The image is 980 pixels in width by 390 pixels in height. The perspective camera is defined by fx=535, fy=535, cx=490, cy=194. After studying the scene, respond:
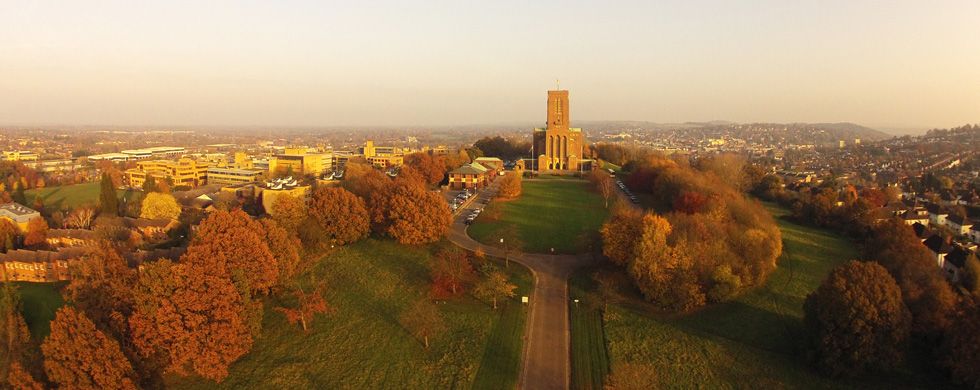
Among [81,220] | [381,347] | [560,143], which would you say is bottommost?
[381,347]

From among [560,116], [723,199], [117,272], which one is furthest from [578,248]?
[560,116]

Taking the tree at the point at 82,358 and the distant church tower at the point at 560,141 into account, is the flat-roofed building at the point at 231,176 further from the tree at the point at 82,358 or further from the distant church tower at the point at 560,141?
the tree at the point at 82,358

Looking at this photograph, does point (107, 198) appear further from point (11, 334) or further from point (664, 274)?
point (664, 274)

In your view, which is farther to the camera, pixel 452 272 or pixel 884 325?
pixel 452 272

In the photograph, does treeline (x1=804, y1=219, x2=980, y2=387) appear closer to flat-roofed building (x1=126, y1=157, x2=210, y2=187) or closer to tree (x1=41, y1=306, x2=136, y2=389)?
tree (x1=41, y1=306, x2=136, y2=389)

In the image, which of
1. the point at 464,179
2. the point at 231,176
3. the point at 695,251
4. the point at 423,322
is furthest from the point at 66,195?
the point at 695,251

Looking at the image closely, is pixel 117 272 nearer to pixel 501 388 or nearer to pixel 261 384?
pixel 261 384

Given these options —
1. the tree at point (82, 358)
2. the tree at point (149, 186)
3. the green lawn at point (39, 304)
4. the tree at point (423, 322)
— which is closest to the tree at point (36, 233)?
the green lawn at point (39, 304)
